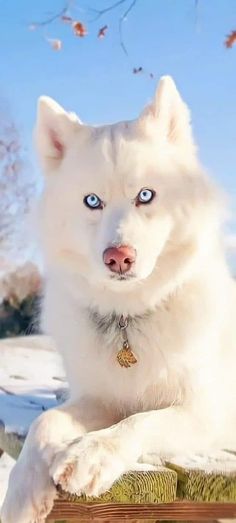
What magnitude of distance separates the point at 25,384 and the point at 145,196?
139 cm

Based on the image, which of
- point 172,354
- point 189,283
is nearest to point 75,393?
point 172,354

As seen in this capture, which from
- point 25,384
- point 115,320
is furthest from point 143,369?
point 25,384

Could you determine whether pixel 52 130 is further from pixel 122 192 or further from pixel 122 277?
pixel 122 277

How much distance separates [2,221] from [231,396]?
10.8 feet

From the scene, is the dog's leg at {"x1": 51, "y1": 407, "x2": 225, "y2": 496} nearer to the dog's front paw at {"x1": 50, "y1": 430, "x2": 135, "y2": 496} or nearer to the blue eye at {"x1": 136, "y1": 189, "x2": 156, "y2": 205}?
the dog's front paw at {"x1": 50, "y1": 430, "x2": 135, "y2": 496}

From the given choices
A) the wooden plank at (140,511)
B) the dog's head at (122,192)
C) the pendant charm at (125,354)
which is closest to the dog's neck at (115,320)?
the pendant charm at (125,354)

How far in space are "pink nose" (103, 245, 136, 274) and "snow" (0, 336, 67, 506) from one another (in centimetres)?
63

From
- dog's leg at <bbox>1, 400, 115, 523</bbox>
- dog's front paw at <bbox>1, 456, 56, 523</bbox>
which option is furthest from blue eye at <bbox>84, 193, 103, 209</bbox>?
dog's front paw at <bbox>1, 456, 56, 523</bbox>

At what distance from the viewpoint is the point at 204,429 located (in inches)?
61.5

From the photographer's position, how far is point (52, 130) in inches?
67.1

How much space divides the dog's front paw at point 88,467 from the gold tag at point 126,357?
0.35 meters

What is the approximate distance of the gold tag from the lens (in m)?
1.62

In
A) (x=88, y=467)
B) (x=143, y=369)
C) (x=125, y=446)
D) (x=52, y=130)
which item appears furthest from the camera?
(x=52, y=130)

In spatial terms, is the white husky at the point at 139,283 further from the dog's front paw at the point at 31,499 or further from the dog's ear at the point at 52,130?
the dog's front paw at the point at 31,499
